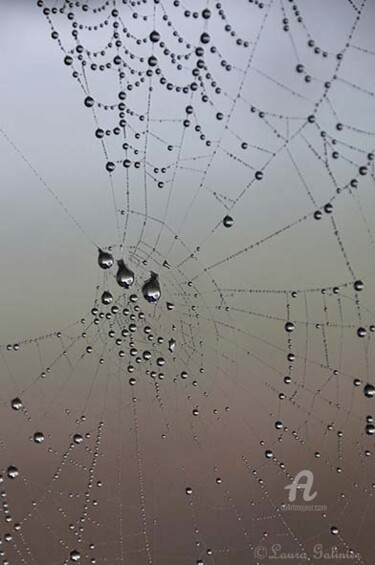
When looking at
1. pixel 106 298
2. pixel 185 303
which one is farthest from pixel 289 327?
pixel 106 298

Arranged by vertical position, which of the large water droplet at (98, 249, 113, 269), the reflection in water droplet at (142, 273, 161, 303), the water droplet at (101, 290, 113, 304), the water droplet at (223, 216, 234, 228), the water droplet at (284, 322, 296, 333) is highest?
the water droplet at (223, 216, 234, 228)

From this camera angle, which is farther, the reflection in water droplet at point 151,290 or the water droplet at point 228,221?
the water droplet at point 228,221

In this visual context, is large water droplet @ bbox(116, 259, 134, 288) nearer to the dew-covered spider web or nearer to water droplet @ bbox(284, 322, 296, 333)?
the dew-covered spider web

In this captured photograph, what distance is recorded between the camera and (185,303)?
3.25ft

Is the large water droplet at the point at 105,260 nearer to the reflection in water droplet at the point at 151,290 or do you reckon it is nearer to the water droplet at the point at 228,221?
the reflection in water droplet at the point at 151,290

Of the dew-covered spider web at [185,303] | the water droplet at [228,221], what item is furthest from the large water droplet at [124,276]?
the water droplet at [228,221]

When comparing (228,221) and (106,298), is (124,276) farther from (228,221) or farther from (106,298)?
(228,221)

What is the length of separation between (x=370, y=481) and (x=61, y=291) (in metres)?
0.53

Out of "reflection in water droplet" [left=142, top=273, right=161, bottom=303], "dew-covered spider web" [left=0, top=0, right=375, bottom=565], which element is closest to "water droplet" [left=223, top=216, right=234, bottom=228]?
"dew-covered spider web" [left=0, top=0, right=375, bottom=565]

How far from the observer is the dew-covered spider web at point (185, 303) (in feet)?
3.24

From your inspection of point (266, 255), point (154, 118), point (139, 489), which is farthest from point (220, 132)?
point (139, 489)

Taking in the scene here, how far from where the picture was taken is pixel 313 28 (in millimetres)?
1191

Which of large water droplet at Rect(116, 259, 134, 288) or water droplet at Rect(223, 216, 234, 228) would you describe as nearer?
large water droplet at Rect(116, 259, 134, 288)

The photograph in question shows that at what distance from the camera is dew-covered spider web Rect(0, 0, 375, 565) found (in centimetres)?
99
